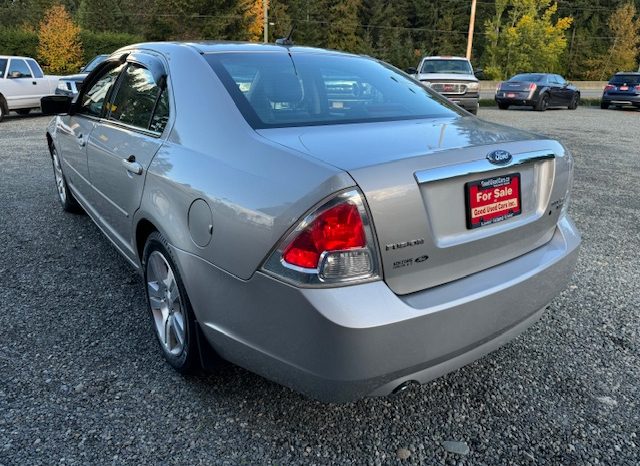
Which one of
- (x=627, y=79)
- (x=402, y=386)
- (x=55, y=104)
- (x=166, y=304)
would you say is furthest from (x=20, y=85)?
(x=627, y=79)

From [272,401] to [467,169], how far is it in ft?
4.46

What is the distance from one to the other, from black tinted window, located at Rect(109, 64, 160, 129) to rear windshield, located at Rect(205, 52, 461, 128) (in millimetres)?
441

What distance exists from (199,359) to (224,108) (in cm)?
113

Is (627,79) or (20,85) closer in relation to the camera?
(20,85)

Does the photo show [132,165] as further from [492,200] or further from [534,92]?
[534,92]

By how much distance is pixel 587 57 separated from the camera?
59688 mm

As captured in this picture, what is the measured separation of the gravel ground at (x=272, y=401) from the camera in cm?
211

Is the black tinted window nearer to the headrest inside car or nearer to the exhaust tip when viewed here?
the headrest inside car

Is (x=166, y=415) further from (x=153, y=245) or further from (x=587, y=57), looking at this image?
(x=587, y=57)

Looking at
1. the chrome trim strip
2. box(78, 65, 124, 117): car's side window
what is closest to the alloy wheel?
the chrome trim strip

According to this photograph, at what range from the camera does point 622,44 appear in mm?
52469

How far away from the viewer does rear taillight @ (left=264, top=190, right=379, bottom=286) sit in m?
1.72

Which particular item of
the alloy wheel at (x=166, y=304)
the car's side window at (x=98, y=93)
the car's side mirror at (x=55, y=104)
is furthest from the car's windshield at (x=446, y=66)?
the alloy wheel at (x=166, y=304)

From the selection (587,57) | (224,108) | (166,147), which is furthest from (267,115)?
(587,57)
